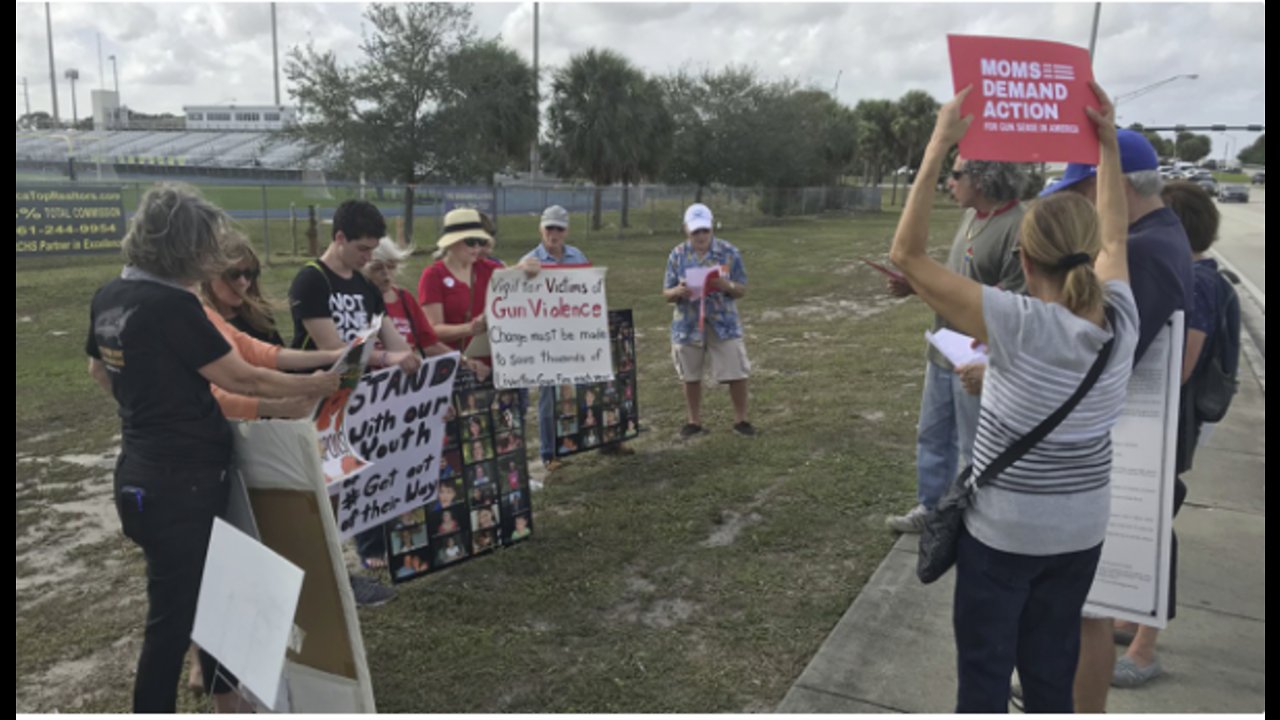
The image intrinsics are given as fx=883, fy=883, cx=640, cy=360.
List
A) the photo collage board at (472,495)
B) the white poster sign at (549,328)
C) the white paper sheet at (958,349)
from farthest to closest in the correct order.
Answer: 1. the white poster sign at (549,328)
2. the photo collage board at (472,495)
3. the white paper sheet at (958,349)

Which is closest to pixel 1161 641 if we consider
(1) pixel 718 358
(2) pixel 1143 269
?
(2) pixel 1143 269

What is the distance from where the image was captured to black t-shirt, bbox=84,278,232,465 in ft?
8.50

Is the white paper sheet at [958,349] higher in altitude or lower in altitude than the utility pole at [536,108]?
lower

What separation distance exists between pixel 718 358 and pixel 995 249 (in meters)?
2.88

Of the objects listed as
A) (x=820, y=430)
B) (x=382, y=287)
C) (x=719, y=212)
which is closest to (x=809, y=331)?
(x=820, y=430)

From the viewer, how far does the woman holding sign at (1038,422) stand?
86.4 inches

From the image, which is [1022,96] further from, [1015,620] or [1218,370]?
[1218,370]

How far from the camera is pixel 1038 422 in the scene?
88.6 inches

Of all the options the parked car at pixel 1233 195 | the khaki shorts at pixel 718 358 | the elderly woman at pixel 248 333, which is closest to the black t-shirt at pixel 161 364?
the elderly woman at pixel 248 333

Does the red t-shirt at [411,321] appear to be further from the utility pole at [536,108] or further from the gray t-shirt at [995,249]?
the utility pole at [536,108]

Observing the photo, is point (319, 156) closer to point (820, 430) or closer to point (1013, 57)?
point (820, 430)

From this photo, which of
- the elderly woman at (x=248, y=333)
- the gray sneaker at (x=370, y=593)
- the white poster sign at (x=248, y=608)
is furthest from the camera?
the gray sneaker at (x=370, y=593)

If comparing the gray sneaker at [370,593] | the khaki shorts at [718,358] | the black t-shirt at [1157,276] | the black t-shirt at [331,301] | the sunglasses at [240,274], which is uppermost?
the black t-shirt at [1157,276]

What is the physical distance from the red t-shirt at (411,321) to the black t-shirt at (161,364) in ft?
5.44
